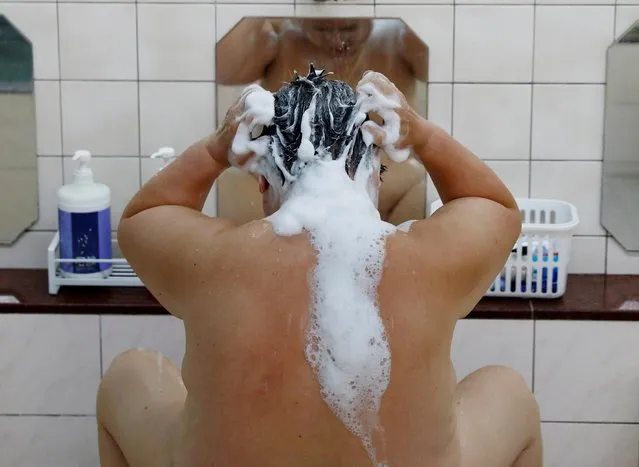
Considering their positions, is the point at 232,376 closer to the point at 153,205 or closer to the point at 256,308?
the point at 256,308

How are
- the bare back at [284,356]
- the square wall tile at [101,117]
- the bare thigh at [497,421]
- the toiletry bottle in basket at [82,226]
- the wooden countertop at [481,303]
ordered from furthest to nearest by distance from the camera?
the square wall tile at [101,117], the toiletry bottle in basket at [82,226], the wooden countertop at [481,303], the bare thigh at [497,421], the bare back at [284,356]

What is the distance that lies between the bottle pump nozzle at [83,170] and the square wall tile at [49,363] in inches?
14.1

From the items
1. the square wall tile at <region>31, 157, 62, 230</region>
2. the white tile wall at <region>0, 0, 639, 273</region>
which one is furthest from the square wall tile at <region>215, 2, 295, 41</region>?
the square wall tile at <region>31, 157, 62, 230</region>

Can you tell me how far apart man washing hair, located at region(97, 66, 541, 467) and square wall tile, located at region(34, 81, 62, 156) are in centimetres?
140

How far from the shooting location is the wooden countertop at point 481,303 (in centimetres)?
239

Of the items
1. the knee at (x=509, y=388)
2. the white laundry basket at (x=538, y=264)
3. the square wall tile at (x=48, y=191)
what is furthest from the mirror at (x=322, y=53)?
the knee at (x=509, y=388)

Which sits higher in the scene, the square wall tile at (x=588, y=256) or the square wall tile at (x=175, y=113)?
the square wall tile at (x=175, y=113)

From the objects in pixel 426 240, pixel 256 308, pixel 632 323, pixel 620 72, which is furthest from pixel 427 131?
pixel 620 72

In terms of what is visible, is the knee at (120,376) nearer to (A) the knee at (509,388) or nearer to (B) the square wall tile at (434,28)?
(A) the knee at (509,388)

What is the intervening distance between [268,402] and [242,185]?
→ 1491 mm

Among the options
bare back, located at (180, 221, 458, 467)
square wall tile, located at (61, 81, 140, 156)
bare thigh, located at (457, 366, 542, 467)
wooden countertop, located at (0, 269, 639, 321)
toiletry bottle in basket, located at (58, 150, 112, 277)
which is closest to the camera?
bare back, located at (180, 221, 458, 467)

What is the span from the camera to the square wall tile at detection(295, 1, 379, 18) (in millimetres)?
2561

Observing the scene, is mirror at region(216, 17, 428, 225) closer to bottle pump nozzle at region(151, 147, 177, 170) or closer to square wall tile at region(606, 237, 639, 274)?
bottle pump nozzle at region(151, 147, 177, 170)

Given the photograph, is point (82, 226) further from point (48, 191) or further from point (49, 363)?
point (49, 363)
